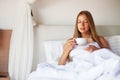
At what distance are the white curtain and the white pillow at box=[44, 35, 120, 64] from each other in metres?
0.18

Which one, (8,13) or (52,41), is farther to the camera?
(8,13)

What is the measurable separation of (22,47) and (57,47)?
362 millimetres

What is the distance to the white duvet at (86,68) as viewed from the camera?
1.56 meters

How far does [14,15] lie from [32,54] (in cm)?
50

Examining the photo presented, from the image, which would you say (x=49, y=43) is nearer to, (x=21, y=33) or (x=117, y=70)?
(x=21, y=33)

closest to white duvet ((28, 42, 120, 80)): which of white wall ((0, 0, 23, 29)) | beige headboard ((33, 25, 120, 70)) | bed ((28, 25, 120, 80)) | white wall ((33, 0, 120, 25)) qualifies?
bed ((28, 25, 120, 80))

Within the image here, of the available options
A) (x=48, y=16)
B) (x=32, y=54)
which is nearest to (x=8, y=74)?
(x=32, y=54)

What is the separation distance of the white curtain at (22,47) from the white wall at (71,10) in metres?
0.24

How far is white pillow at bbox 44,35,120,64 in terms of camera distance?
2.45 metres

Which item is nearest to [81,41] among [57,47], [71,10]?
[57,47]

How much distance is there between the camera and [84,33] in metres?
2.40

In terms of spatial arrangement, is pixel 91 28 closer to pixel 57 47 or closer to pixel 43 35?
pixel 57 47

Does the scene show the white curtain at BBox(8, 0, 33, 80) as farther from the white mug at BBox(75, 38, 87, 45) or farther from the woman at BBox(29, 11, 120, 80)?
the white mug at BBox(75, 38, 87, 45)

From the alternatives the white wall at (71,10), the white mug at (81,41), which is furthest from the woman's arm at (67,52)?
the white wall at (71,10)
